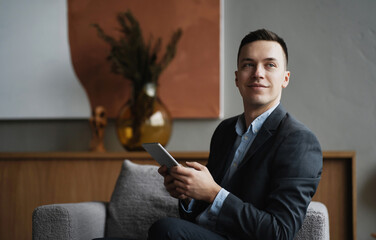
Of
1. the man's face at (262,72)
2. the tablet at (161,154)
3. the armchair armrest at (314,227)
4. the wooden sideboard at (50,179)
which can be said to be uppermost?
the man's face at (262,72)

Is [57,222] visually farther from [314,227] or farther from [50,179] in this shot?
[314,227]

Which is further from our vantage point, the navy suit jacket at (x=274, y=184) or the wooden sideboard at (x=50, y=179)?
the wooden sideboard at (x=50, y=179)

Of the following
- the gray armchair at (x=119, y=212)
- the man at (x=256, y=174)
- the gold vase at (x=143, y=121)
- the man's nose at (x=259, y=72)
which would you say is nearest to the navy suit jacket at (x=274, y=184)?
the man at (x=256, y=174)

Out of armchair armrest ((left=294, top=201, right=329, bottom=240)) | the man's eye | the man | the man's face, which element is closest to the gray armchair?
armchair armrest ((left=294, top=201, right=329, bottom=240))

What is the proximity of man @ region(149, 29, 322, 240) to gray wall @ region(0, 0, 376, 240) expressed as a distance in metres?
1.28

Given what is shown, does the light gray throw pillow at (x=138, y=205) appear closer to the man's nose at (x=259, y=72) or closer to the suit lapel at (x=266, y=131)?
the suit lapel at (x=266, y=131)

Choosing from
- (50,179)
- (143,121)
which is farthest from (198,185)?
(50,179)

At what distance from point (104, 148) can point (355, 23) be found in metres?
1.92

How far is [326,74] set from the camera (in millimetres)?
2914

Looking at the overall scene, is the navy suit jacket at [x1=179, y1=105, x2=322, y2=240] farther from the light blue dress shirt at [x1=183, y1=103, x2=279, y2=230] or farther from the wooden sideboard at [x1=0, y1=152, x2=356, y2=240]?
the wooden sideboard at [x1=0, y1=152, x2=356, y2=240]

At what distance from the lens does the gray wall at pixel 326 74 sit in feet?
9.29

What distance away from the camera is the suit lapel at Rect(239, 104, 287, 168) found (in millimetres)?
1565

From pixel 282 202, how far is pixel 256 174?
6.0 inches

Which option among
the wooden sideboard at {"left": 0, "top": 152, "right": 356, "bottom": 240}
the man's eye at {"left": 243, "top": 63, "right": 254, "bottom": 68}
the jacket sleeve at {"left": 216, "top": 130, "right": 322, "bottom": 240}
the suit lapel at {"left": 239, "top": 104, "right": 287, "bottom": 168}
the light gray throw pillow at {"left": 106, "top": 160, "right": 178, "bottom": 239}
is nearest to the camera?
the jacket sleeve at {"left": 216, "top": 130, "right": 322, "bottom": 240}
